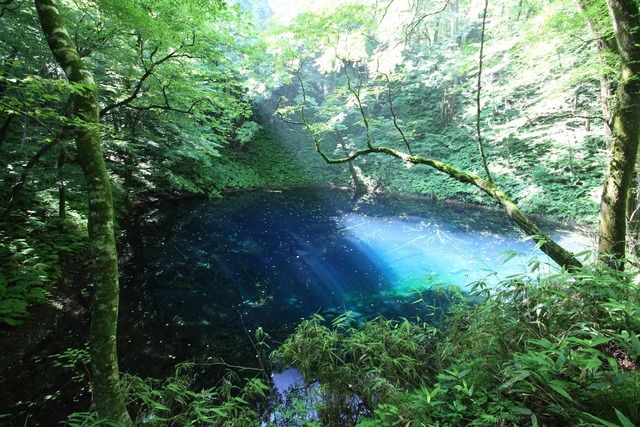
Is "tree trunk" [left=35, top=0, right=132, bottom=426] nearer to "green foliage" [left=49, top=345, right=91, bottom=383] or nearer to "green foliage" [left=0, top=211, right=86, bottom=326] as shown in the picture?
"green foliage" [left=49, top=345, right=91, bottom=383]

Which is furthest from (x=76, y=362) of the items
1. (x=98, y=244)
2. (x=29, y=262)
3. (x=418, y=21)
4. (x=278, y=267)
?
(x=418, y=21)

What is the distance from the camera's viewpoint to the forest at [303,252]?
2166 millimetres

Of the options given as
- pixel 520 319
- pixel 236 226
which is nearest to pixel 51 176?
pixel 236 226

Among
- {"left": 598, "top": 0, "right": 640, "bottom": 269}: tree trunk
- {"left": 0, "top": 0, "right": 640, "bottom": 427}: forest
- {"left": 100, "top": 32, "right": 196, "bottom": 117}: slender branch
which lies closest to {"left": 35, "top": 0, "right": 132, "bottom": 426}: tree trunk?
{"left": 0, "top": 0, "right": 640, "bottom": 427}: forest

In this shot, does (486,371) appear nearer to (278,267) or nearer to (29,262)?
(278,267)

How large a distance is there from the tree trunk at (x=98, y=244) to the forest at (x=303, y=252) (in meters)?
0.02

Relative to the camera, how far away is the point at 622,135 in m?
2.81

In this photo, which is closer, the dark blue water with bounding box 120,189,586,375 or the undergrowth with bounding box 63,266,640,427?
the undergrowth with bounding box 63,266,640,427

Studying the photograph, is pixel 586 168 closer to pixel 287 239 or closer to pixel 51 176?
pixel 287 239

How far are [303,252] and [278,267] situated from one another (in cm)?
133

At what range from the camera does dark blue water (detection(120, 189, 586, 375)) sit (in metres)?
5.01

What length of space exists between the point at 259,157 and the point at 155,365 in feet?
56.0

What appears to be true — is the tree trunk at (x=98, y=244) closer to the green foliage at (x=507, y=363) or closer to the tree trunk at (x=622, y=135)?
the green foliage at (x=507, y=363)

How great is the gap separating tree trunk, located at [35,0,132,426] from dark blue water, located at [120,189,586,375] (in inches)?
71.4
